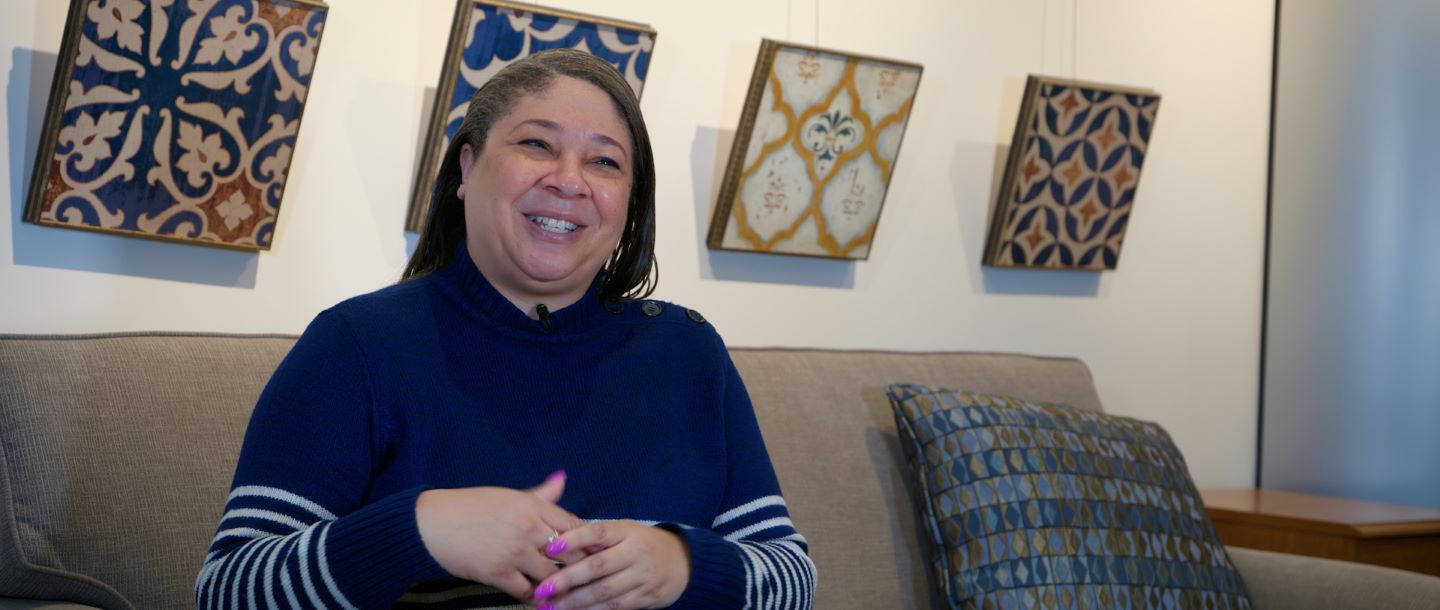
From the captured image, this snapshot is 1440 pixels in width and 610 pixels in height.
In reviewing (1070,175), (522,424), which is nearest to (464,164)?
(522,424)

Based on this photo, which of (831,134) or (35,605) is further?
(831,134)

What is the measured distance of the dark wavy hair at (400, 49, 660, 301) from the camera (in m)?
1.55

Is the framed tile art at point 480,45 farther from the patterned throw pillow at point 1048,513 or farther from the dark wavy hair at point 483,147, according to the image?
the patterned throw pillow at point 1048,513

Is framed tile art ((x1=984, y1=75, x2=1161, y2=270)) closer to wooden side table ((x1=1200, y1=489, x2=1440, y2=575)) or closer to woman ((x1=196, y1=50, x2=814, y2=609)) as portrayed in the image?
wooden side table ((x1=1200, y1=489, x2=1440, y2=575))

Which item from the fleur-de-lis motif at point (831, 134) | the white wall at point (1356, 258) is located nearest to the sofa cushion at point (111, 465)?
the fleur-de-lis motif at point (831, 134)

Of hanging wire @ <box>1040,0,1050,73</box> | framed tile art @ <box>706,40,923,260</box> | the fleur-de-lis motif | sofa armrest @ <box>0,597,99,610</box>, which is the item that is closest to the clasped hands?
sofa armrest @ <box>0,597,99,610</box>

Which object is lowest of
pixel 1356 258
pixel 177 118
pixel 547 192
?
pixel 547 192

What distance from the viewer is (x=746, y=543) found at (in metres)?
1.57

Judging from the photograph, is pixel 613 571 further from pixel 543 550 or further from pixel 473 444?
pixel 473 444

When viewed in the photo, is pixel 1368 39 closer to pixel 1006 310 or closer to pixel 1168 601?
pixel 1006 310

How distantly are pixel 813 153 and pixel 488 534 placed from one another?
153 centimetres

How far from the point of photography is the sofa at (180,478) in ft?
5.46

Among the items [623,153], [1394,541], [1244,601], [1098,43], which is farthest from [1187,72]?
[623,153]

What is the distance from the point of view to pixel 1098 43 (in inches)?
122
